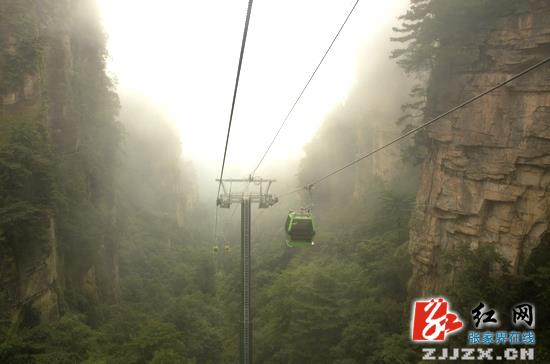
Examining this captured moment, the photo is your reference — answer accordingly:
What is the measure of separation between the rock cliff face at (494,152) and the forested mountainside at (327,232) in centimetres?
4

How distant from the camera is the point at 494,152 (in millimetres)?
13141

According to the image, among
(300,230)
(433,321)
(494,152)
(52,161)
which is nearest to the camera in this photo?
(494,152)

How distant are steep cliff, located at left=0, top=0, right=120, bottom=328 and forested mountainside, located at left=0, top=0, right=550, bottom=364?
71mm

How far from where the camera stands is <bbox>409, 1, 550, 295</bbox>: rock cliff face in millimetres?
12023

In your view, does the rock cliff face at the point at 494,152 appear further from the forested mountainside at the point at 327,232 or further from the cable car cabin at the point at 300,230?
the cable car cabin at the point at 300,230

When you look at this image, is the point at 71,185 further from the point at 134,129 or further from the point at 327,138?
the point at 134,129

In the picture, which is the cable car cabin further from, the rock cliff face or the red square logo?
the rock cliff face

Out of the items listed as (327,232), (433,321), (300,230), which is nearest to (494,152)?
(433,321)

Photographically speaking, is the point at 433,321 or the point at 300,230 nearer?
the point at 433,321

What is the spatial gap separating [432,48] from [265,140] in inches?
3403

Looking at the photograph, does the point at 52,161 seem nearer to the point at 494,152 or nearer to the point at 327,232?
the point at 494,152

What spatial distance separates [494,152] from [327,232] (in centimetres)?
1882

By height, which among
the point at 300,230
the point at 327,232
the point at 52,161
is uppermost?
the point at 52,161

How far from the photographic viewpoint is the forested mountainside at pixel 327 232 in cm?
1224
